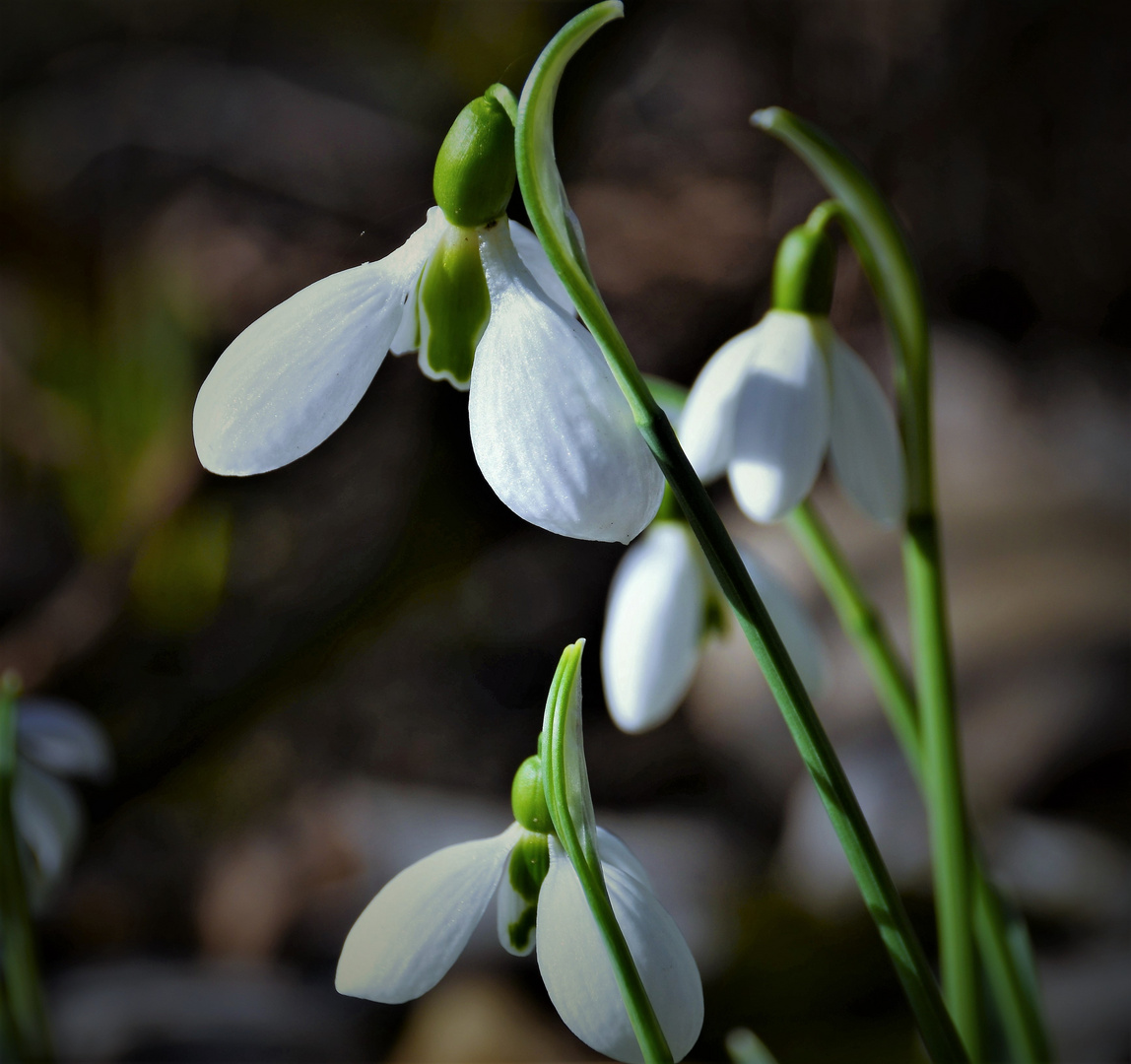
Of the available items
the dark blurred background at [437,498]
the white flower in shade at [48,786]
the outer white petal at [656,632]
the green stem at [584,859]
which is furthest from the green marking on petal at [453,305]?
the dark blurred background at [437,498]

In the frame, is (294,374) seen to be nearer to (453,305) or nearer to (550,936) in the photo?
(453,305)

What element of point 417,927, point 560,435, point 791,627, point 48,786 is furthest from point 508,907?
point 48,786

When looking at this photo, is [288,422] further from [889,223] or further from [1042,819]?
[1042,819]

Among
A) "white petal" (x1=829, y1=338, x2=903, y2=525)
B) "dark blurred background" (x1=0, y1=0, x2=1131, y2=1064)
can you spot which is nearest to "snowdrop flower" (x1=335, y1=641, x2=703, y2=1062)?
"white petal" (x1=829, y1=338, x2=903, y2=525)

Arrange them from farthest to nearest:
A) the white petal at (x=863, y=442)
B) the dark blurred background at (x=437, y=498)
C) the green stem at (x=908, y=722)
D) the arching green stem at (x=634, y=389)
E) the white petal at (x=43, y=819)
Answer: the dark blurred background at (x=437, y=498) < the white petal at (x=43, y=819) < the green stem at (x=908, y=722) < the white petal at (x=863, y=442) < the arching green stem at (x=634, y=389)

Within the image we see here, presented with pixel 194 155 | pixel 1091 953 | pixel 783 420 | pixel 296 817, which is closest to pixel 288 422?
pixel 783 420

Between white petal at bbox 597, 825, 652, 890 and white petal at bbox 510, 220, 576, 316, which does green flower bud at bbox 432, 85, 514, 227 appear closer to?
white petal at bbox 510, 220, 576, 316

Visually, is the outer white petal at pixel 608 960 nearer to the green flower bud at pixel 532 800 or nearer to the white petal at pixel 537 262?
the green flower bud at pixel 532 800
